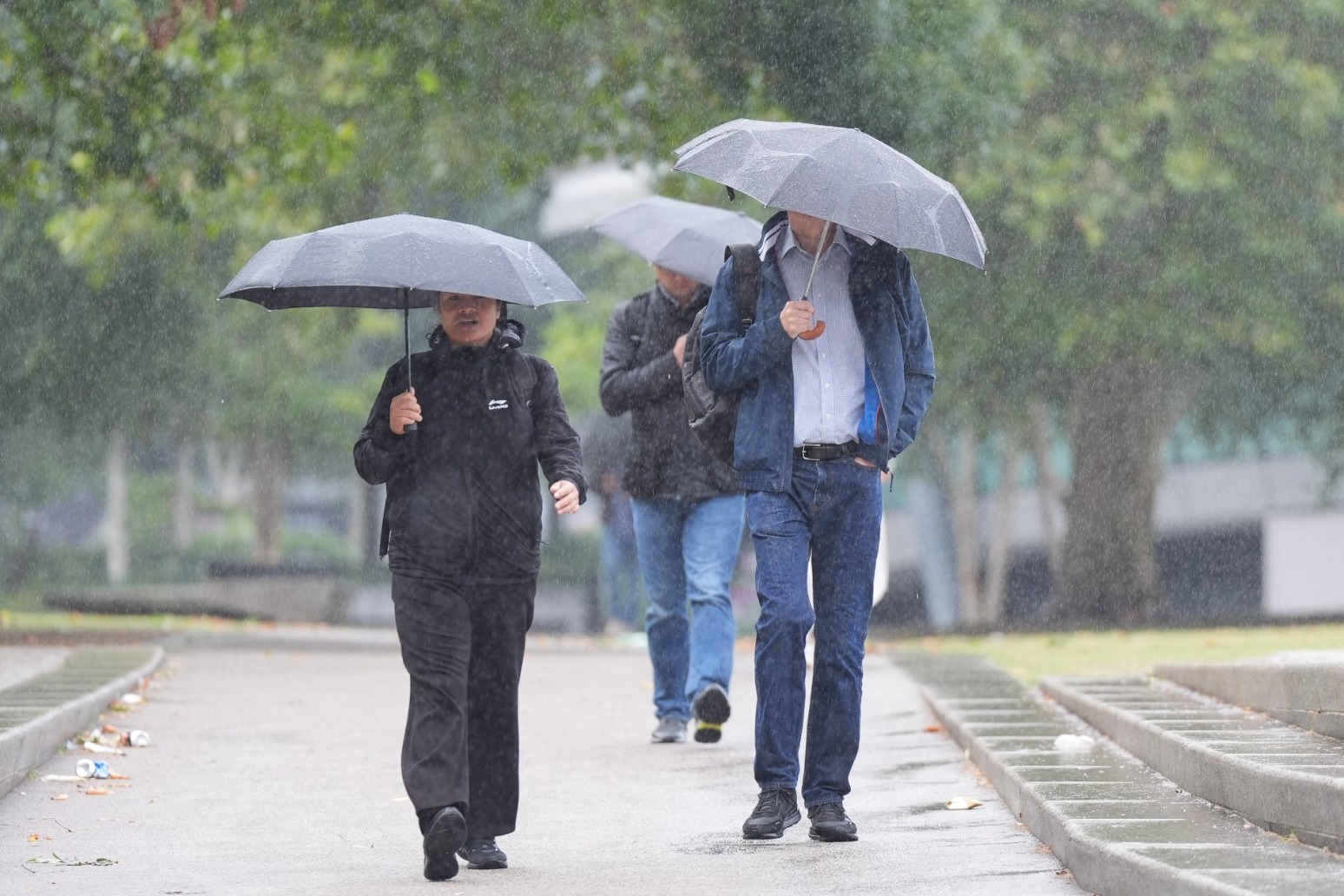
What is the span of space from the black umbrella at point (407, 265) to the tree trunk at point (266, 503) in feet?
104

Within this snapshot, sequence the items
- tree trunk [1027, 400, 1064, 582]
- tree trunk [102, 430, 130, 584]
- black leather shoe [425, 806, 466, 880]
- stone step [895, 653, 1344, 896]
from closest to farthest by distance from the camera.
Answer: stone step [895, 653, 1344, 896], black leather shoe [425, 806, 466, 880], tree trunk [1027, 400, 1064, 582], tree trunk [102, 430, 130, 584]

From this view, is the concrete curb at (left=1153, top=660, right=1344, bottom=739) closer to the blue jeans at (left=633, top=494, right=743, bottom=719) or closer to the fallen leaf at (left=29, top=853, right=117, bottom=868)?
the blue jeans at (left=633, top=494, right=743, bottom=719)

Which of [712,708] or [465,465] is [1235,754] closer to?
[465,465]

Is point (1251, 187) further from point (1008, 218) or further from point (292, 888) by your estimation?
point (292, 888)

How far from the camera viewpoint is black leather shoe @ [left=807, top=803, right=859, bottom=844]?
20.5ft

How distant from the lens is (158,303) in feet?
76.6

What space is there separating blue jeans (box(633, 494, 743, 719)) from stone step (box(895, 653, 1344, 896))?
3.53 ft

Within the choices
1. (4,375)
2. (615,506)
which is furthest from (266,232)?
(615,506)

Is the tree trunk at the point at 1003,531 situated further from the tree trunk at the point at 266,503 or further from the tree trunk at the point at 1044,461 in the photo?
the tree trunk at the point at 266,503

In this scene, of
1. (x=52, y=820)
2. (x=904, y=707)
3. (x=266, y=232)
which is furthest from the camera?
(x=266, y=232)

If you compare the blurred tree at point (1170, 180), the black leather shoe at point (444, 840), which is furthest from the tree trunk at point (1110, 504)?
the black leather shoe at point (444, 840)

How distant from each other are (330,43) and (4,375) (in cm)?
886

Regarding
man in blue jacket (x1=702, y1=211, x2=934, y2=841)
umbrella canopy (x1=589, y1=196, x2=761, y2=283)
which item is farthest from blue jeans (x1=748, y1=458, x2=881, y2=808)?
umbrella canopy (x1=589, y1=196, x2=761, y2=283)

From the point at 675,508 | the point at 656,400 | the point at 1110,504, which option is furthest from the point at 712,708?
the point at 1110,504
